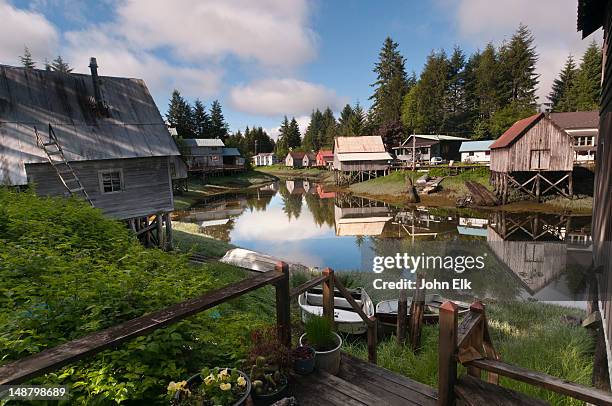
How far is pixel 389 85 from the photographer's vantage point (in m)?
69.1

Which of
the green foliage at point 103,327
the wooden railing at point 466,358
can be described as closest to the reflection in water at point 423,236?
the wooden railing at point 466,358

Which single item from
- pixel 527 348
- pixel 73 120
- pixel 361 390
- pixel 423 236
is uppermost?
pixel 73 120

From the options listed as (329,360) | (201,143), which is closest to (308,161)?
(201,143)

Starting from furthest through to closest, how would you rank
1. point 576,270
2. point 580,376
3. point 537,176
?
point 537,176, point 576,270, point 580,376

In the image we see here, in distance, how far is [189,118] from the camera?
65250 mm

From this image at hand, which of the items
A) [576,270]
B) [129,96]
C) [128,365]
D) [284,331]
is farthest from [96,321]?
[576,270]

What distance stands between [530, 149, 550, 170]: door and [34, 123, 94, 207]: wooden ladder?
1256 inches

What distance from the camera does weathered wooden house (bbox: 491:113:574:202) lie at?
26.6m

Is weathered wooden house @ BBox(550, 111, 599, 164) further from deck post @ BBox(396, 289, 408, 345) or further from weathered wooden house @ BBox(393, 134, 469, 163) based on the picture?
deck post @ BBox(396, 289, 408, 345)

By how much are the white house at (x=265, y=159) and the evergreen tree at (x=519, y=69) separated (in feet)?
191

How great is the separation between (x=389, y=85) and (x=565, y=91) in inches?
1242

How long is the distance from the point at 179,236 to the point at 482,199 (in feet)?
84.4

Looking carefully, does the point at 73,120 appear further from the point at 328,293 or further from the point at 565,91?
the point at 565,91

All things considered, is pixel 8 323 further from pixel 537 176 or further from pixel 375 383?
pixel 537 176
